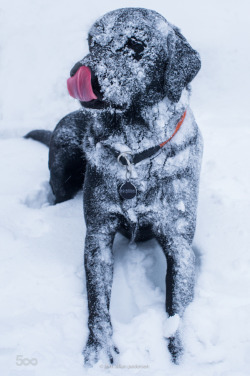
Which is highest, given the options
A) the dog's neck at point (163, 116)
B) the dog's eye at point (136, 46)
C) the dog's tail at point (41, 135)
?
the dog's eye at point (136, 46)

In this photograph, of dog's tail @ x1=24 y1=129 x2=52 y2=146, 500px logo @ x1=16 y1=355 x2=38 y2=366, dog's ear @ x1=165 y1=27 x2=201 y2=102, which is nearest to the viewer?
500px logo @ x1=16 y1=355 x2=38 y2=366

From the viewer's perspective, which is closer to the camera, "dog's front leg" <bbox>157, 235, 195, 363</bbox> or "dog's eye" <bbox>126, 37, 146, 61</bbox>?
"dog's eye" <bbox>126, 37, 146, 61</bbox>

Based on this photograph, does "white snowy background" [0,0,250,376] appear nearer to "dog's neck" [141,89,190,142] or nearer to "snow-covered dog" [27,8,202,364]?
"snow-covered dog" [27,8,202,364]

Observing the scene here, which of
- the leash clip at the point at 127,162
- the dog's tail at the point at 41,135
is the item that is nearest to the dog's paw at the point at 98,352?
the leash clip at the point at 127,162

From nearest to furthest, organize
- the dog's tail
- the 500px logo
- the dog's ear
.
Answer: the 500px logo → the dog's ear → the dog's tail

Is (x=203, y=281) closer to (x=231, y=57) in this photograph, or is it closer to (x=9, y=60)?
(x=231, y=57)

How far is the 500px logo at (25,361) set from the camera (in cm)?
147

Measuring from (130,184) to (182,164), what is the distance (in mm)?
250

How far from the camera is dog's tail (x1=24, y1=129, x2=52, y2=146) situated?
2991 mm

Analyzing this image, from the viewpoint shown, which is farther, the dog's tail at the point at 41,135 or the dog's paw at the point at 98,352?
the dog's tail at the point at 41,135

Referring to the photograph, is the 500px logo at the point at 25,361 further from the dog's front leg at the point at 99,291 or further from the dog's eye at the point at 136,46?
the dog's eye at the point at 136,46

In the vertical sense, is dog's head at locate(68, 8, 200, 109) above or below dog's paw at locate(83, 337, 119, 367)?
above

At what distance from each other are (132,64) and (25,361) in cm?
121

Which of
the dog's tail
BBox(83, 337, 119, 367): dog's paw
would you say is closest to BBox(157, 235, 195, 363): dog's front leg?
BBox(83, 337, 119, 367): dog's paw
